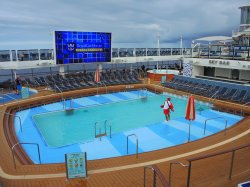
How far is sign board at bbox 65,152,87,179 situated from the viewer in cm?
545

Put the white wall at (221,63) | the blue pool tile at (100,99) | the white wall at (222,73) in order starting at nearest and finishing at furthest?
the blue pool tile at (100,99) → the white wall at (221,63) → the white wall at (222,73)

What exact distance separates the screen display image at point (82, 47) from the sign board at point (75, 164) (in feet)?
43.5

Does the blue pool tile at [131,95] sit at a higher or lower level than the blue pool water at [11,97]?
lower

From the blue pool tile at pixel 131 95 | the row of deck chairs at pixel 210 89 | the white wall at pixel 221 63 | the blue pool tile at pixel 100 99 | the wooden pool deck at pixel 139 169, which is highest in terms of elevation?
the white wall at pixel 221 63

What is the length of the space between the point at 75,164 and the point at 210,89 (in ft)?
40.0

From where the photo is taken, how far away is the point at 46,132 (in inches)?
420

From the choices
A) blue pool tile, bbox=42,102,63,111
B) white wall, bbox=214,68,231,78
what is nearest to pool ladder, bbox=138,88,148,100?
blue pool tile, bbox=42,102,63,111

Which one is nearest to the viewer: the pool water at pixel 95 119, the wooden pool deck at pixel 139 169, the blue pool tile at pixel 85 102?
the wooden pool deck at pixel 139 169

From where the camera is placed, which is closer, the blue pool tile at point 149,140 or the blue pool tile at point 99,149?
the blue pool tile at point 99,149

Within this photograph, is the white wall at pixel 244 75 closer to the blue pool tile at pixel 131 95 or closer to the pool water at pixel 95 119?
the pool water at pixel 95 119

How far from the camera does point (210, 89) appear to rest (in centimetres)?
1546

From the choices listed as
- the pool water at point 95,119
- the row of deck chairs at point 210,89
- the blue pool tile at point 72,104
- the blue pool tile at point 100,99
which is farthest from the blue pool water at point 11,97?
the row of deck chairs at point 210,89

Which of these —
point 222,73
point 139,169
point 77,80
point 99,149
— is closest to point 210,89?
point 222,73

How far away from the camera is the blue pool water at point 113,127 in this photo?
8.54 meters
